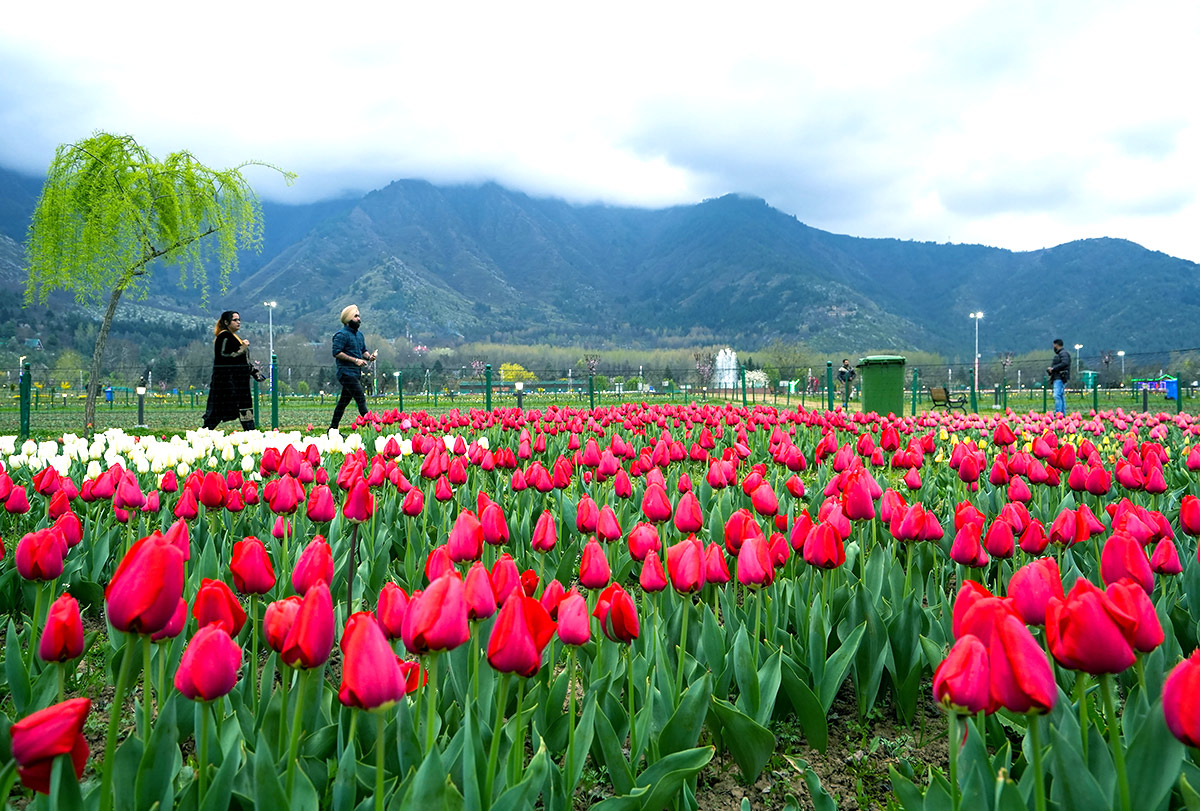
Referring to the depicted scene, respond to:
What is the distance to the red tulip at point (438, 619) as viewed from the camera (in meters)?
1.27

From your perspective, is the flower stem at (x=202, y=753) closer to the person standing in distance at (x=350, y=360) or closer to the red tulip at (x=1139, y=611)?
the red tulip at (x=1139, y=611)

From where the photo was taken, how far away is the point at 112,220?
14672 mm

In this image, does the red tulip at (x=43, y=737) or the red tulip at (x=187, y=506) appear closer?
the red tulip at (x=43, y=737)

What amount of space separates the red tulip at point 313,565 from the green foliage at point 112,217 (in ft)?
50.3

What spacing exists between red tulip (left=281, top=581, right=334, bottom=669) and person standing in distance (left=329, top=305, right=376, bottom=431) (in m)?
8.20

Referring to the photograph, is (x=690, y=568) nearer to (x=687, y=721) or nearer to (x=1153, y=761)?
(x=687, y=721)

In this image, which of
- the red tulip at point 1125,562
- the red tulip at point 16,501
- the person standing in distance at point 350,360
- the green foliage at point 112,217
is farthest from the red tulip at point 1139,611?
the green foliage at point 112,217

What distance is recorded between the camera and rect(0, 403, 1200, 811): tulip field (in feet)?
4.00

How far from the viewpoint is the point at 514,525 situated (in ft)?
12.0

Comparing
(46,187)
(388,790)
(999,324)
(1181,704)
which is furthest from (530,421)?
(999,324)

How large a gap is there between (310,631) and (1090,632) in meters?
1.24

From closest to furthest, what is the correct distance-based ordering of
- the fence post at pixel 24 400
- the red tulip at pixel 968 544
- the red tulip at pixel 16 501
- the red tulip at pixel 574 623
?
the red tulip at pixel 574 623
the red tulip at pixel 968 544
the red tulip at pixel 16 501
the fence post at pixel 24 400

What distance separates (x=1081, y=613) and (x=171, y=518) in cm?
411

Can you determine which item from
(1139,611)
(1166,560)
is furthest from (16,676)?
(1166,560)
